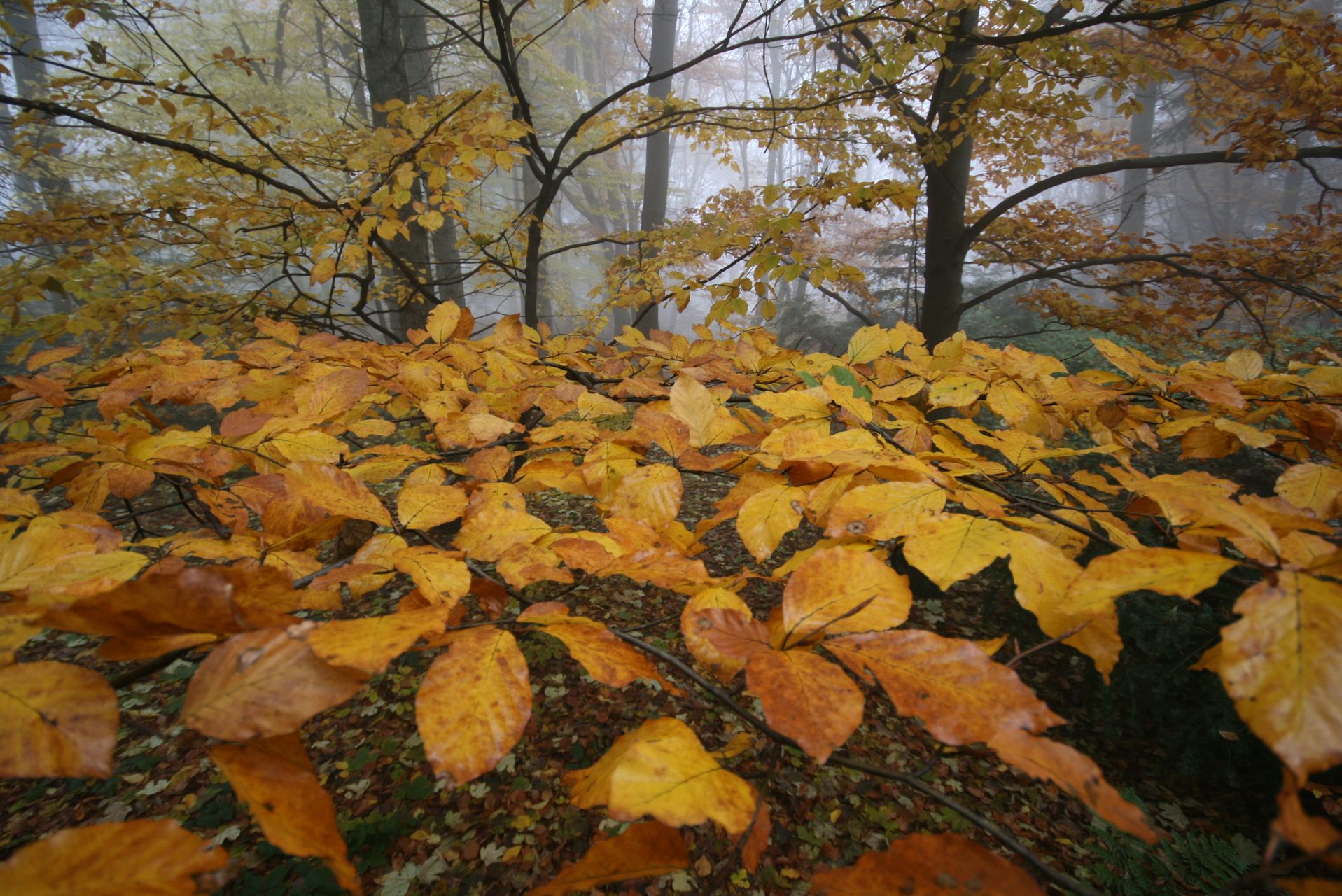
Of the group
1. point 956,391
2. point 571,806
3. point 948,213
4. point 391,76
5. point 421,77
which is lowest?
point 571,806

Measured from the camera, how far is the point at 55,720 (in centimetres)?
39

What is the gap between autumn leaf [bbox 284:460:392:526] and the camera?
681mm

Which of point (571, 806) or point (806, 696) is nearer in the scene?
point (806, 696)

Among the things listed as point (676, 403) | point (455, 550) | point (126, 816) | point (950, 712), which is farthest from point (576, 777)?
point (126, 816)

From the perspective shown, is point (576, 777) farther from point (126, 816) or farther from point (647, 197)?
point (647, 197)

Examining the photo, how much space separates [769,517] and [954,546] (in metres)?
0.23

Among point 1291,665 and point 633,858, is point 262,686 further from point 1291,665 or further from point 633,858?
point 1291,665

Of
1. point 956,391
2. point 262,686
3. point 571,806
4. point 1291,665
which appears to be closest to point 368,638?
point 262,686

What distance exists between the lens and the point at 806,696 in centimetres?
47

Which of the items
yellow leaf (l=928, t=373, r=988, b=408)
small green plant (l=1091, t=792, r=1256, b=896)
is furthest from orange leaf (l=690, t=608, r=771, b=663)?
small green plant (l=1091, t=792, r=1256, b=896)

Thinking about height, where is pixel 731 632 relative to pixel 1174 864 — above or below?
above

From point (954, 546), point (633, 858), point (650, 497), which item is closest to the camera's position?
point (633, 858)

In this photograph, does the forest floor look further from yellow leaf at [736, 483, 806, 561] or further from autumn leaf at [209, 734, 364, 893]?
autumn leaf at [209, 734, 364, 893]

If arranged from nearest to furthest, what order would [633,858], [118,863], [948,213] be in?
[118,863] → [633,858] → [948,213]
